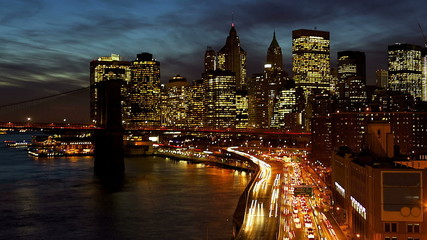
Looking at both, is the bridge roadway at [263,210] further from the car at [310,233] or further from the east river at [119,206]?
the east river at [119,206]

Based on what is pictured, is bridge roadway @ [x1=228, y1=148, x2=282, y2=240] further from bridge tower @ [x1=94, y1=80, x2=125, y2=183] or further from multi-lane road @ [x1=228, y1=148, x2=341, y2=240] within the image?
bridge tower @ [x1=94, y1=80, x2=125, y2=183]

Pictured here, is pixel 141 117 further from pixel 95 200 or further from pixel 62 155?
pixel 95 200

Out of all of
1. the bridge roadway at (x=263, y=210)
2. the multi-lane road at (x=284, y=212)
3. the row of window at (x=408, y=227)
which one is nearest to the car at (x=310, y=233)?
the multi-lane road at (x=284, y=212)

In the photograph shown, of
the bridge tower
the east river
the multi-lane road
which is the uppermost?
the bridge tower

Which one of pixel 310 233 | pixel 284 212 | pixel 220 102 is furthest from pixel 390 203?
pixel 220 102

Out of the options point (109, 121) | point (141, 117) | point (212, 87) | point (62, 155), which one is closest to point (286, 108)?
point (212, 87)

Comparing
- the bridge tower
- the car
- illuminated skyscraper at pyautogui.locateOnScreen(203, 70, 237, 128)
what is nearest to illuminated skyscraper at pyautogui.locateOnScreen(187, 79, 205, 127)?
illuminated skyscraper at pyautogui.locateOnScreen(203, 70, 237, 128)
